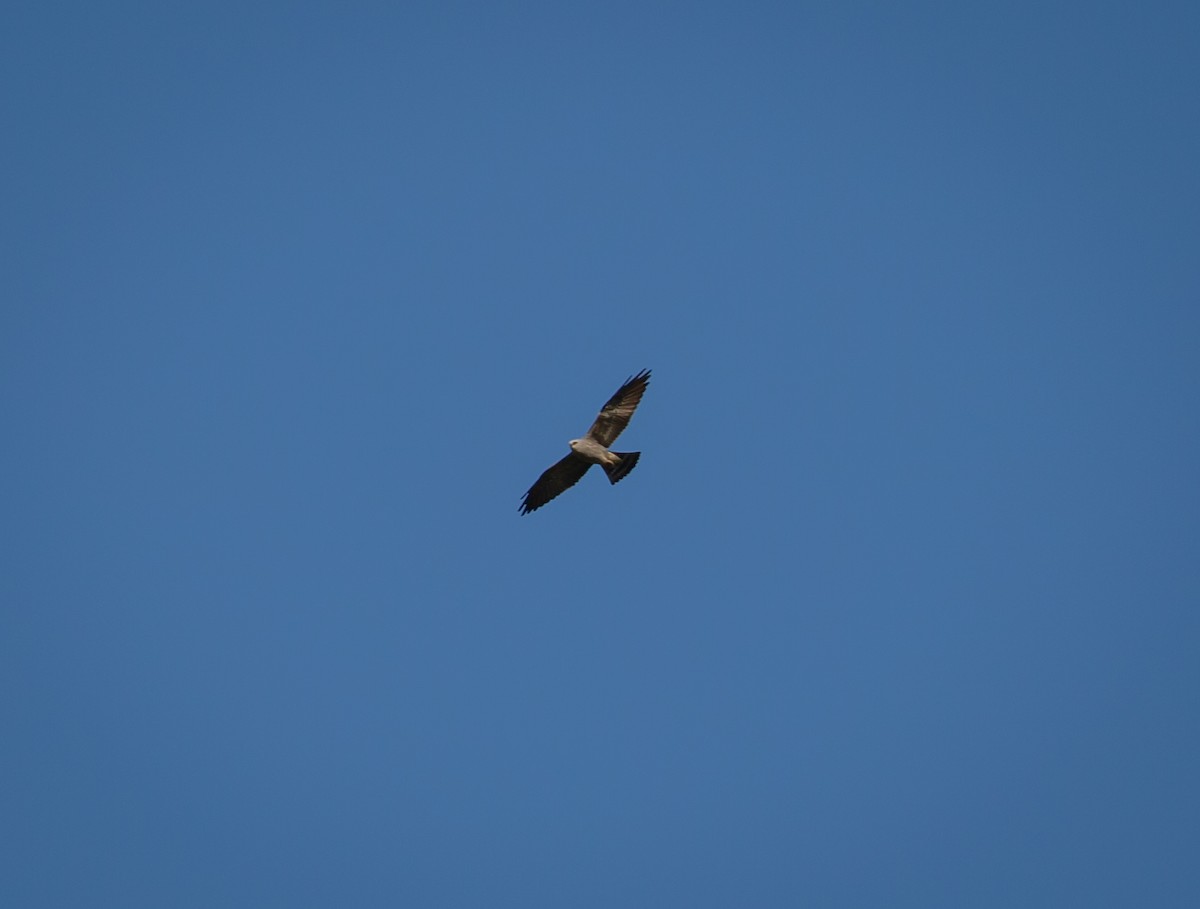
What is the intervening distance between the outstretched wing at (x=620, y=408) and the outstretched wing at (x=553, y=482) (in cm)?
79

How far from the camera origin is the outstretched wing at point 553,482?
960 inches

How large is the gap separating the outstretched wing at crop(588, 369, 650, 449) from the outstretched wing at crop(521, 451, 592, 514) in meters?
0.79

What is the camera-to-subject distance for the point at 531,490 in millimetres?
24625

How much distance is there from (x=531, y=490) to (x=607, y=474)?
5.23ft

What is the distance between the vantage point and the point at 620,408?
23625mm

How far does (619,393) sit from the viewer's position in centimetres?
2355

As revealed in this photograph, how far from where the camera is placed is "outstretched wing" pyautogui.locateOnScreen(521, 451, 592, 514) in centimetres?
2437

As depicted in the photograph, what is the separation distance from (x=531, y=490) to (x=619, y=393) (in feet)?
7.68

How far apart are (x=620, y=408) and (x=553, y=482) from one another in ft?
6.23

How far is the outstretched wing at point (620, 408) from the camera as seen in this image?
23.6 metres

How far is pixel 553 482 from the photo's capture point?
24672 millimetres

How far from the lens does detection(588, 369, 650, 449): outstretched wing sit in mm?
23562

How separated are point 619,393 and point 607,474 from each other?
1.27 metres
